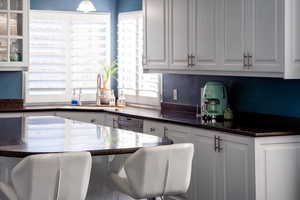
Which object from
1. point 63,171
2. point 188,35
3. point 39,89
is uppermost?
point 188,35

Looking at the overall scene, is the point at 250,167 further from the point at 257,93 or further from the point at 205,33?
the point at 205,33

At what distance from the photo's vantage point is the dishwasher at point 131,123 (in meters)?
5.93

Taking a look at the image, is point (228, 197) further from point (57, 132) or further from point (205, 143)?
point (57, 132)

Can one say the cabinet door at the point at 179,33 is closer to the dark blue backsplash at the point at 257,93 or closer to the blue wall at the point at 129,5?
the dark blue backsplash at the point at 257,93

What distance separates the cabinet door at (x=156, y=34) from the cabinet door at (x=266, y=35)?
4.67 ft

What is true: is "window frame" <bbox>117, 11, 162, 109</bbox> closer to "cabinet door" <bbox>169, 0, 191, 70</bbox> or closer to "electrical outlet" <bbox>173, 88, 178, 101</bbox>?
"electrical outlet" <bbox>173, 88, 178, 101</bbox>

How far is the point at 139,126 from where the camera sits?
234 inches

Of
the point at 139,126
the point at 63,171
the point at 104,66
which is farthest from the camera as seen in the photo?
the point at 104,66

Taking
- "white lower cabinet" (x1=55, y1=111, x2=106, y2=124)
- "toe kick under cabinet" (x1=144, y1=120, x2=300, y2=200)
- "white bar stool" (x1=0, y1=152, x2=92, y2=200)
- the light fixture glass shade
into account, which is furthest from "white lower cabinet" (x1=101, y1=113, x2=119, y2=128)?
"white bar stool" (x1=0, y1=152, x2=92, y2=200)

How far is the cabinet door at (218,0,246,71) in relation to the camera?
15.6 ft

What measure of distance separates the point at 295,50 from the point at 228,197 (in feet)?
4.12

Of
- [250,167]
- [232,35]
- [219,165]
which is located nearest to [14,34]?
[232,35]

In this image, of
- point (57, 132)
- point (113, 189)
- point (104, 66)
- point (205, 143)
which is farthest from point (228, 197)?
point (104, 66)

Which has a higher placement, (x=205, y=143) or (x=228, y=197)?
(x=205, y=143)
